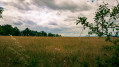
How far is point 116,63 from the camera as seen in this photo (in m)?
2.38

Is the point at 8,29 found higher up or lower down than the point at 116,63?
higher up

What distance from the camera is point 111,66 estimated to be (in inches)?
90.7

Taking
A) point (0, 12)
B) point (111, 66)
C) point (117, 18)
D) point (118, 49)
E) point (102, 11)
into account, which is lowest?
point (111, 66)

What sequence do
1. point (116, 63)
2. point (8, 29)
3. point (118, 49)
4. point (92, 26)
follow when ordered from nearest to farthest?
point (118, 49) < point (116, 63) < point (92, 26) < point (8, 29)

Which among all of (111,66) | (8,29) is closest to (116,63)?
(111,66)

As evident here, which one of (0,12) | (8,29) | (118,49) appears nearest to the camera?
(118,49)

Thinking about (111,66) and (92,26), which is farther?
(92,26)

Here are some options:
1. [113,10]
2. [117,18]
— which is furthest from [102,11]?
[117,18]

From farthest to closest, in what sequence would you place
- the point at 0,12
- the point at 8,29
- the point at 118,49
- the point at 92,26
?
the point at 8,29
the point at 0,12
the point at 92,26
the point at 118,49

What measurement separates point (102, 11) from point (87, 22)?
512 millimetres

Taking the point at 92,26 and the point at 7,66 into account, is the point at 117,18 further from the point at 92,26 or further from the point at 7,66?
the point at 7,66

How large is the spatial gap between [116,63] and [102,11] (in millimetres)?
1518

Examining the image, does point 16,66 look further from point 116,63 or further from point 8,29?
point 8,29

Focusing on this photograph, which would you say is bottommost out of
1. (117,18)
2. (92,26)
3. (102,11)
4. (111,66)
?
(111,66)
